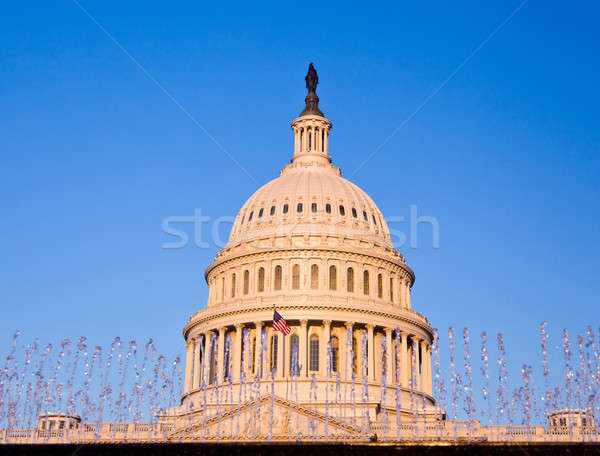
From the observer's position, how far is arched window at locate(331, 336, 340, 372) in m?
84.5

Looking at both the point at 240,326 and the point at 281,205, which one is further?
the point at 281,205

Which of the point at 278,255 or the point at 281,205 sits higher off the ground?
the point at 281,205

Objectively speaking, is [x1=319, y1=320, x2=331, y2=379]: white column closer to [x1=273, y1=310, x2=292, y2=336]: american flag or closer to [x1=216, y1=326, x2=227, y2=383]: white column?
[x1=273, y1=310, x2=292, y2=336]: american flag

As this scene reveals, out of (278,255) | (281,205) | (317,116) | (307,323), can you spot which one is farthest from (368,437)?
(317,116)

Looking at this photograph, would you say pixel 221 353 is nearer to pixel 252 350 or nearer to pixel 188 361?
pixel 252 350

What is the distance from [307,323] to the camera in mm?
85438

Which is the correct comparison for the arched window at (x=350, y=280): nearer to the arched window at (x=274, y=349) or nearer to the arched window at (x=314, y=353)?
the arched window at (x=314, y=353)

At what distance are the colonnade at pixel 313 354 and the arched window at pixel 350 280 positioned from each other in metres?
4.57

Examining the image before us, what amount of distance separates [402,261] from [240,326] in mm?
20604

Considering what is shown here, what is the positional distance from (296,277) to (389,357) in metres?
12.7

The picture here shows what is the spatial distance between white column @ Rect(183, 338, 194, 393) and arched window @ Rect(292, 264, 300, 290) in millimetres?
13925

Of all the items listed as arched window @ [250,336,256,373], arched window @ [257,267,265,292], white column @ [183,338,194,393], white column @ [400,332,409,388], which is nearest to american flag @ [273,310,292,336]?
arched window @ [250,336,256,373]
